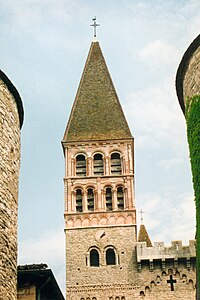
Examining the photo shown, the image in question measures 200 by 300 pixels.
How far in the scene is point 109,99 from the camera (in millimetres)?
35188

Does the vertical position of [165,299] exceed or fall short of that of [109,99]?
it falls short

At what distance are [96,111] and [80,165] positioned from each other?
12.4ft

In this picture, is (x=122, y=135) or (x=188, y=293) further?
(x=122, y=135)

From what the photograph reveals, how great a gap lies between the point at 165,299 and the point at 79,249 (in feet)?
15.9

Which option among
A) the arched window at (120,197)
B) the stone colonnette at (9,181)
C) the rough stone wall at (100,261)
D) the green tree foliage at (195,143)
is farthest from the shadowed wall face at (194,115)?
the arched window at (120,197)

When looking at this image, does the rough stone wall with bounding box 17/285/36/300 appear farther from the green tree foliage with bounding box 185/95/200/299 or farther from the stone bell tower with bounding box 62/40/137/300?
the stone bell tower with bounding box 62/40/137/300

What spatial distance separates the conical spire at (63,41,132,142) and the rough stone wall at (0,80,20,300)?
20.4 meters

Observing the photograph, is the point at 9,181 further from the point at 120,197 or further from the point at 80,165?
the point at 80,165

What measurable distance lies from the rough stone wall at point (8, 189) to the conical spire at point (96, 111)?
2038 cm

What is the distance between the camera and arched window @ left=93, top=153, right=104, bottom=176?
3225 centimetres

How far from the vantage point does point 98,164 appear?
1280 inches

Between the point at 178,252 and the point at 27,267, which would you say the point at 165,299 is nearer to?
the point at 178,252

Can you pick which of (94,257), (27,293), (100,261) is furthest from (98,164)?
(27,293)

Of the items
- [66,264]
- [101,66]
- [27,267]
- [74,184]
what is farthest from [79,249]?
[27,267]
